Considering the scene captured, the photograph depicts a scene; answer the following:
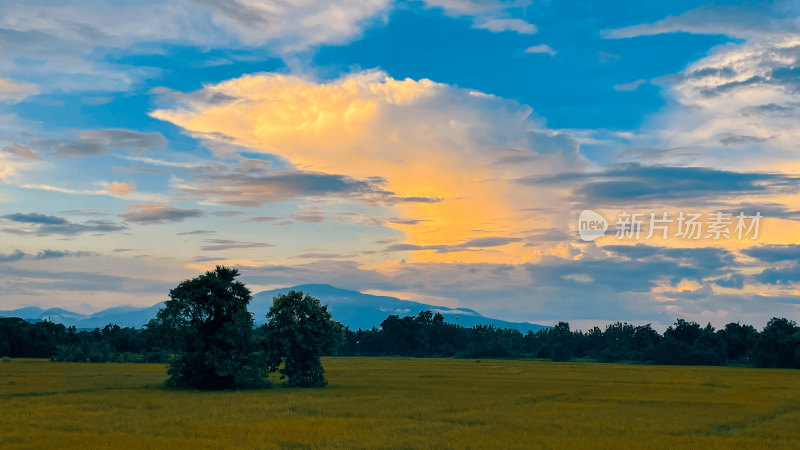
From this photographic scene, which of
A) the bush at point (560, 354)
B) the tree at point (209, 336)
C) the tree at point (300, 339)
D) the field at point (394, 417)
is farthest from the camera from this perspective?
the bush at point (560, 354)

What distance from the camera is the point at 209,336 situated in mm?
49281

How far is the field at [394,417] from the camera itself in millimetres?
24859

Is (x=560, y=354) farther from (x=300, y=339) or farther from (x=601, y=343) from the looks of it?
(x=300, y=339)

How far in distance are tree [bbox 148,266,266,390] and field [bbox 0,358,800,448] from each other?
102 inches

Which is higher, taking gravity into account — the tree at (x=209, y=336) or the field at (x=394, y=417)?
the tree at (x=209, y=336)

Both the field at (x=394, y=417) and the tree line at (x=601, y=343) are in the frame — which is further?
the tree line at (x=601, y=343)

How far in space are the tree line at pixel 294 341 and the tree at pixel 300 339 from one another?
82 millimetres

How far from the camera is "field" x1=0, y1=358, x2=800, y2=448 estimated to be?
24.9 metres

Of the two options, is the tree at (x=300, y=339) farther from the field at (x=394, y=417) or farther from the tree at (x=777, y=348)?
the tree at (x=777, y=348)

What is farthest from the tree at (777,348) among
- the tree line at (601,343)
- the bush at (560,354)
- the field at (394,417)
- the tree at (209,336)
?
the tree at (209,336)

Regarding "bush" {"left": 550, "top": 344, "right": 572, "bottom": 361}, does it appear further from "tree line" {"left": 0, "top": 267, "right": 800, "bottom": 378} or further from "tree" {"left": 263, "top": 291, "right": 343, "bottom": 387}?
"tree" {"left": 263, "top": 291, "right": 343, "bottom": 387}

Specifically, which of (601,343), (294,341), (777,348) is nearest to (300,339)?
(294,341)

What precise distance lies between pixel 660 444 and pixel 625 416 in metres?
8.72

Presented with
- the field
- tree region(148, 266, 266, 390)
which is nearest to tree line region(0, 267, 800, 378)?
tree region(148, 266, 266, 390)
